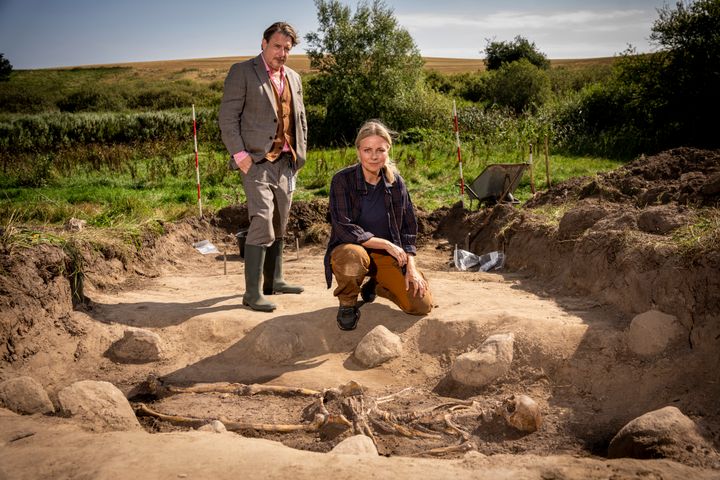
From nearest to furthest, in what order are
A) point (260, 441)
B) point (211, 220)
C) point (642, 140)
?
point (260, 441) < point (211, 220) < point (642, 140)

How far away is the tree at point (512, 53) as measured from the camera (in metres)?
38.0

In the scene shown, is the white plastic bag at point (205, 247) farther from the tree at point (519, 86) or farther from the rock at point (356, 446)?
the tree at point (519, 86)

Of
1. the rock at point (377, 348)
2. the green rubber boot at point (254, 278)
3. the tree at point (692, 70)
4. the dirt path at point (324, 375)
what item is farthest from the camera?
the tree at point (692, 70)

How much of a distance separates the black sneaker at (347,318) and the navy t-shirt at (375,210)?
64 cm

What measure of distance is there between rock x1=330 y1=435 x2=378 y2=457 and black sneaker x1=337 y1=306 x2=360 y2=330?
1.50 metres

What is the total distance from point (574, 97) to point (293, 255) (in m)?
14.9

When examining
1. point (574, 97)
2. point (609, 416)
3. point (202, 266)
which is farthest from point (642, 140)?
point (609, 416)

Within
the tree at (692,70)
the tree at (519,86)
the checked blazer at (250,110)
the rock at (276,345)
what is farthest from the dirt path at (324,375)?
the tree at (519,86)

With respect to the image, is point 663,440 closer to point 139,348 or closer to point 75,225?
point 139,348

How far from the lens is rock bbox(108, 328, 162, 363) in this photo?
4.59 m

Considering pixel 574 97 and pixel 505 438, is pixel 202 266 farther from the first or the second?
pixel 574 97

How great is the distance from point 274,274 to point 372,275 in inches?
42.8

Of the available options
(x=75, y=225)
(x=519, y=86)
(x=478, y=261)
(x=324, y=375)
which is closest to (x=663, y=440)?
(x=324, y=375)

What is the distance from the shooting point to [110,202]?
998 cm
